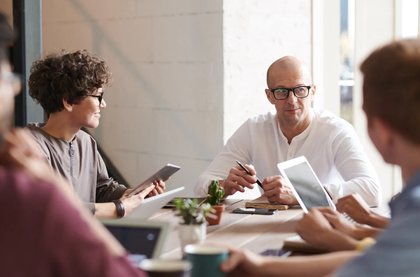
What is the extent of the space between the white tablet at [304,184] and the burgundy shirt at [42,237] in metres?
1.19

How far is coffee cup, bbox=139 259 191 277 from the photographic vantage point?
3.49 ft

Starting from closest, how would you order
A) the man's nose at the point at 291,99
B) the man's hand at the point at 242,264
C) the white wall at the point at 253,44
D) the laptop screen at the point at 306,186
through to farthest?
1. the man's hand at the point at 242,264
2. the laptop screen at the point at 306,186
3. the man's nose at the point at 291,99
4. the white wall at the point at 253,44

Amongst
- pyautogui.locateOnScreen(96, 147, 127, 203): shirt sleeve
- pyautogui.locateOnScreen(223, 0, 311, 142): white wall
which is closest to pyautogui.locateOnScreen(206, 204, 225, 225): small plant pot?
pyautogui.locateOnScreen(96, 147, 127, 203): shirt sleeve

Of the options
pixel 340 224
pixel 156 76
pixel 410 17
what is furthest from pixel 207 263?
pixel 410 17

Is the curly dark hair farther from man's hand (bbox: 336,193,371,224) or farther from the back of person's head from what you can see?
the back of person's head

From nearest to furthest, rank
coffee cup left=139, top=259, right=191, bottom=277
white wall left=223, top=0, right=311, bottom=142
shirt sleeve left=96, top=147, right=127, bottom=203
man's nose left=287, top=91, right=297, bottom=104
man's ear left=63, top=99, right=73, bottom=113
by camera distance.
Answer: coffee cup left=139, top=259, right=191, bottom=277 < man's ear left=63, top=99, right=73, bottom=113 < shirt sleeve left=96, top=147, right=127, bottom=203 < man's nose left=287, top=91, right=297, bottom=104 < white wall left=223, top=0, right=311, bottom=142

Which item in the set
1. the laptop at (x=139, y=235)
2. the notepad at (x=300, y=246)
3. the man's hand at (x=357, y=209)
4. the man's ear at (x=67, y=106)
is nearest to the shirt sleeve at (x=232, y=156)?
the man's ear at (x=67, y=106)

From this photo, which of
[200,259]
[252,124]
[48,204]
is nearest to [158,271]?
[200,259]

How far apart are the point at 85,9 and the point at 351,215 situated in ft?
11.1

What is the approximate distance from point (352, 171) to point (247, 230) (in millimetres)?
920

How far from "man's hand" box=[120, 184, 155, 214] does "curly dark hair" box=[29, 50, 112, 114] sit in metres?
0.55

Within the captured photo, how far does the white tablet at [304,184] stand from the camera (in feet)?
6.63

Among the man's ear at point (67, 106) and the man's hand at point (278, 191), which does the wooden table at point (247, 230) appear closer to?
the man's hand at point (278, 191)

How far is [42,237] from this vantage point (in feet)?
2.87
